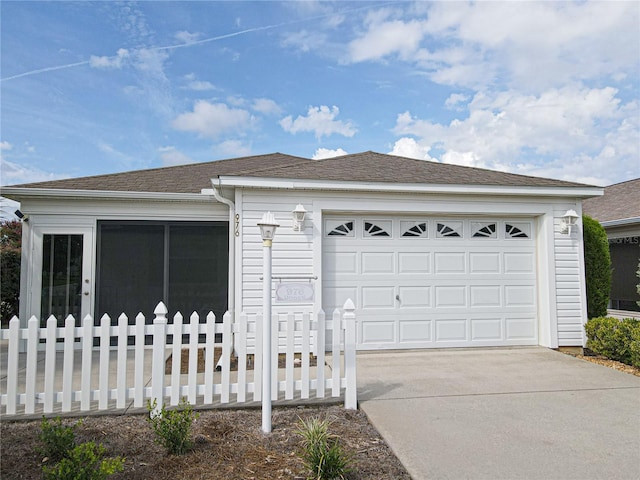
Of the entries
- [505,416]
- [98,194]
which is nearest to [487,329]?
[505,416]

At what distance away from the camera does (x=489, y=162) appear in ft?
54.3

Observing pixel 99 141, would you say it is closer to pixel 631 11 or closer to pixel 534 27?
pixel 534 27

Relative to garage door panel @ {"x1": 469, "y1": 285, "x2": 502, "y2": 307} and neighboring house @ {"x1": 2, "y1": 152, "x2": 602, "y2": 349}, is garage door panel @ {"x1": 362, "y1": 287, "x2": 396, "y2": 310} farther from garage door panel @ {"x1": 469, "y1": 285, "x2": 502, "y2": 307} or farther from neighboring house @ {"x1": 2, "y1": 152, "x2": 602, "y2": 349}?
garage door panel @ {"x1": 469, "y1": 285, "x2": 502, "y2": 307}

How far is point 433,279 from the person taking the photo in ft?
22.6

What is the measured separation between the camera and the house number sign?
5.02 metres

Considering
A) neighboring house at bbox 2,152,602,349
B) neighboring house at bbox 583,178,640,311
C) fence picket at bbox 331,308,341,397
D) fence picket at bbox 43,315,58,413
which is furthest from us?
neighboring house at bbox 583,178,640,311

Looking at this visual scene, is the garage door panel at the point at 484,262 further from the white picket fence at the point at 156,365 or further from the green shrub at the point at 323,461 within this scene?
the green shrub at the point at 323,461

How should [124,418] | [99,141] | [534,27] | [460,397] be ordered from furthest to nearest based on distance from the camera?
1. [99,141]
2. [534,27]
3. [460,397]
4. [124,418]

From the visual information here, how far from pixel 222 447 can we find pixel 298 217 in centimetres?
378

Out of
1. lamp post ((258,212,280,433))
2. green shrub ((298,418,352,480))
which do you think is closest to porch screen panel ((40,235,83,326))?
lamp post ((258,212,280,433))

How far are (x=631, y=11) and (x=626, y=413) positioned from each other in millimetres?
6203

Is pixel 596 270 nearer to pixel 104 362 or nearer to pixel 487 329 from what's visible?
pixel 487 329

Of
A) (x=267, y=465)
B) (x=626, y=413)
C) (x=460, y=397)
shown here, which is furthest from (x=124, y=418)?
(x=626, y=413)

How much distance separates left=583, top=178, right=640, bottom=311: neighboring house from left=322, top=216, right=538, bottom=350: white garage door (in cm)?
385
